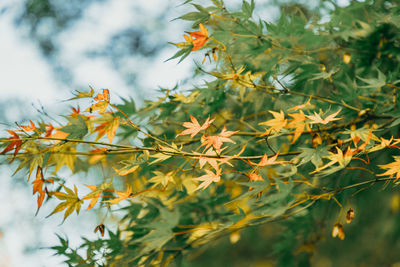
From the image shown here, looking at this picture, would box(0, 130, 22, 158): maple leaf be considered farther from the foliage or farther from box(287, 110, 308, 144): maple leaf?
box(287, 110, 308, 144): maple leaf

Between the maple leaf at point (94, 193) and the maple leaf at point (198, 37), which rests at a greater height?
the maple leaf at point (198, 37)

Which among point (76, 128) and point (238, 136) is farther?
point (238, 136)

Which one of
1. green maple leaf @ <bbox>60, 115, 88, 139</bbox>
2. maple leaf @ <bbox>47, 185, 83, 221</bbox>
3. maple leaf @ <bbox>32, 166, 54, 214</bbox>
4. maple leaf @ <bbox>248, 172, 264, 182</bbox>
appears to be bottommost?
maple leaf @ <bbox>248, 172, 264, 182</bbox>

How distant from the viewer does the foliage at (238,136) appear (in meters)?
0.77

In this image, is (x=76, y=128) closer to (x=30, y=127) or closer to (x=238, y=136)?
(x=30, y=127)

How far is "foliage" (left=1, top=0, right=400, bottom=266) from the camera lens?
30.5 inches

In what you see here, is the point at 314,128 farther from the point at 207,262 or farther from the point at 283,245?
the point at 207,262

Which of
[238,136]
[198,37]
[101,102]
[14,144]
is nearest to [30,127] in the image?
[14,144]

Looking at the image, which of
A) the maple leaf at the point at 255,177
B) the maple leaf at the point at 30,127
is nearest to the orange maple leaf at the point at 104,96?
the maple leaf at the point at 30,127

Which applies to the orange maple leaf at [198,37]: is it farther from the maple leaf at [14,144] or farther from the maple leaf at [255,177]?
the maple leaf at [14,144]

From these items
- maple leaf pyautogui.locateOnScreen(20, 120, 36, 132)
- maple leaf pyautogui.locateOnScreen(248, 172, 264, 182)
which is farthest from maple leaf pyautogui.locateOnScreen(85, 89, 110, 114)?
maple leaf pyautogui.locateOnScreen(248, 172, 264, 182)

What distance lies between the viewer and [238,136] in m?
1.02

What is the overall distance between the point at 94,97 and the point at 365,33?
0.81m

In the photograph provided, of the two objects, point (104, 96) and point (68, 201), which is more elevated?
point (104, 96)
